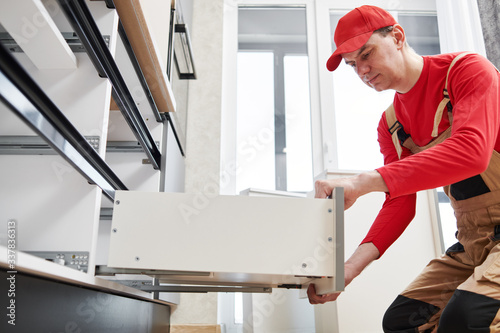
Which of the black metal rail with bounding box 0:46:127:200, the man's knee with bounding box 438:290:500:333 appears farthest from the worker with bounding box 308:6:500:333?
the black metal rail with bounding box 0:46:127:200

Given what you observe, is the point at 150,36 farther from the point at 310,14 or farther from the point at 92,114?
the point at 310,14

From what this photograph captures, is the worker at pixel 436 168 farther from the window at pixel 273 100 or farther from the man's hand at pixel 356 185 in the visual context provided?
the window at pixel 273 100

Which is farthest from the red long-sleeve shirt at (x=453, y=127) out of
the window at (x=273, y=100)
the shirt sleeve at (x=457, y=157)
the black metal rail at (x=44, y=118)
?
the window at (x=273, y=100)

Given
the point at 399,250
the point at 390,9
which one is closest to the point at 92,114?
→ the point at 399,250

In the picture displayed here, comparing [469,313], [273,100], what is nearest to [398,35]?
[469,313]

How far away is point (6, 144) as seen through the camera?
3.34 feet

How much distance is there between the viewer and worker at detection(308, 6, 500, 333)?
0.94 m

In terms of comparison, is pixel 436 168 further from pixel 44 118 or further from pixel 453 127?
pixel 44 118

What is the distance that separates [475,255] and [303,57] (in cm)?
227

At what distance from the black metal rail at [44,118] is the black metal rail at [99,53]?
8.9 inches

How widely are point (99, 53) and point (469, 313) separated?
3.19 feet

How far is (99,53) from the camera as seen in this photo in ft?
3.36

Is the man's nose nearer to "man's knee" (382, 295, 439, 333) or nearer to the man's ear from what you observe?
the man's ear

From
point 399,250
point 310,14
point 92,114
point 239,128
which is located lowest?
point 399,250
